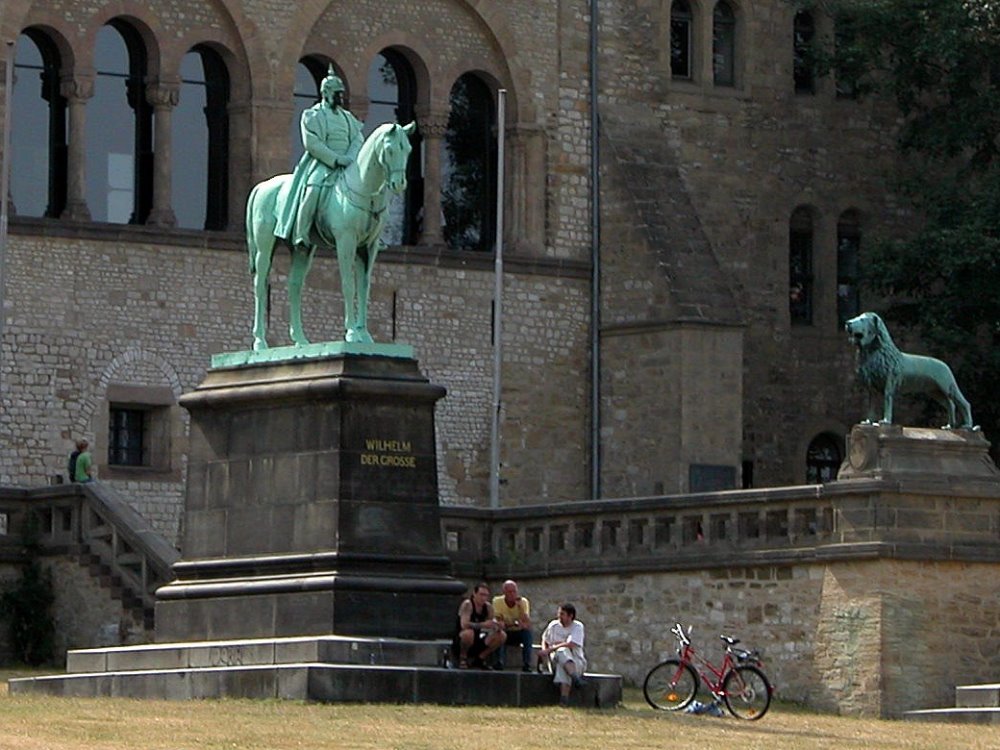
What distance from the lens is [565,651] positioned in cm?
3472

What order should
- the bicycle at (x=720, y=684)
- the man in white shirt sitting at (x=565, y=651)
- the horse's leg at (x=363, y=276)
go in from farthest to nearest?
the bicycle at (x=720, y=684)
the horse's leg at (x=363, y=276)
the man in white shirt sitting at (x=565, y=651)

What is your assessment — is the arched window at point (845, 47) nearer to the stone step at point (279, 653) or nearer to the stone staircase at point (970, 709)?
the stone staircase at point (970, 709)

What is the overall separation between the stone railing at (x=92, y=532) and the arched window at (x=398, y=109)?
36.2 ft

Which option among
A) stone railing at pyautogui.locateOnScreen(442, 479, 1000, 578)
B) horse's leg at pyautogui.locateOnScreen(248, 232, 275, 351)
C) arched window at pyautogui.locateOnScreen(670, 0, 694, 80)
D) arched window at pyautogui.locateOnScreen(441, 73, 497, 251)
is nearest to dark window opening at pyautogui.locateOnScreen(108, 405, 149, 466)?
stone railing at pyautogui.locateOnScreen(442, 479, 1000, 578)

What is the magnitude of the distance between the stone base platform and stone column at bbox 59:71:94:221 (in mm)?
16285

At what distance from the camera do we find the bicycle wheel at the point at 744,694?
123ft

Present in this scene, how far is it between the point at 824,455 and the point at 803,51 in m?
6.90

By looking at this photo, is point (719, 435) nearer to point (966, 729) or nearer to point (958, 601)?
point (958, 601)

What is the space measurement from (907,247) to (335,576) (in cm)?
2359

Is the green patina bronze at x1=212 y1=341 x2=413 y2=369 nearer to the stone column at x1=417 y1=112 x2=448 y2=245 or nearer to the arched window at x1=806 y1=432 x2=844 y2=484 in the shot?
the stone column at x1=417 y1=112 x2=448 y2=245

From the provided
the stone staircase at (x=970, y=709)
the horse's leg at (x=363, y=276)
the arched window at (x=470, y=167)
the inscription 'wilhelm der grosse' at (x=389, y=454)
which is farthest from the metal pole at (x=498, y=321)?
the inscription 'wilhelm der grosse' at (x=389, y=454)

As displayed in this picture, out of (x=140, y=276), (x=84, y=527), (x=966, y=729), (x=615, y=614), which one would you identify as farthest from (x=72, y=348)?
(x=966, y=729)

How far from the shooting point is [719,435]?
2160 inches

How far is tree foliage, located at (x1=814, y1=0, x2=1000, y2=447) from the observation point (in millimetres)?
55812
